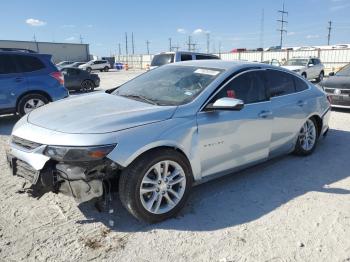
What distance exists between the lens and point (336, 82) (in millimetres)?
10078

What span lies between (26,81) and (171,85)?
5381mm

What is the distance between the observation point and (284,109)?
4910mm

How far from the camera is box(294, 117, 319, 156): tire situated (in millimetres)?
5574

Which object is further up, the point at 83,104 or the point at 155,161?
the point at 83,104

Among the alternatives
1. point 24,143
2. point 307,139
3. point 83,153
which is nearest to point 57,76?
point 24,143

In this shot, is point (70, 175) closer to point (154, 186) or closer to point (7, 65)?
point (154, 186)

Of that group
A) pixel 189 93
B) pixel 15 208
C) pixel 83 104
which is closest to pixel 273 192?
pixel 189 93

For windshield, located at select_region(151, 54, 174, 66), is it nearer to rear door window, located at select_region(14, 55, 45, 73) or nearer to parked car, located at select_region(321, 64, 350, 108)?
parked car, located at select_region(321, 64, 350, 108)

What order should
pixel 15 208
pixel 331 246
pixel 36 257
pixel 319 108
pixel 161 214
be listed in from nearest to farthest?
pixel 36 257 → pixel 331 246 → pixel 161 214 → pixel 15 208 → pixel 319 108

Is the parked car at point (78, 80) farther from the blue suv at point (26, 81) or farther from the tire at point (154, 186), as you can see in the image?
the tire at point (154, 186)

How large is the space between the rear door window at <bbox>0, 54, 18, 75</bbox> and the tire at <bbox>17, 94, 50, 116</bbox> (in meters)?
0.69

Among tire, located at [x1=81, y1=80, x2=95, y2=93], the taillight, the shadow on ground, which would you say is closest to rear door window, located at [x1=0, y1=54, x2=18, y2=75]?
the taillight

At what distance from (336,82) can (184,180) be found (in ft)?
26.7

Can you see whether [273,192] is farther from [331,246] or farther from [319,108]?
[319,108]
